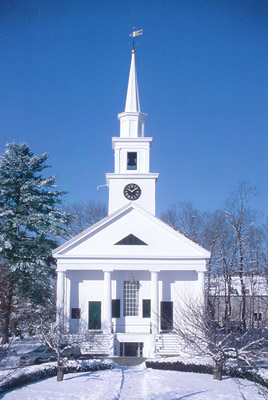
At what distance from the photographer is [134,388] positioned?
17.6 meters

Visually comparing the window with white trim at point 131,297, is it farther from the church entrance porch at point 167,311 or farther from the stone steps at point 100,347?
the stone steps at point 100,347

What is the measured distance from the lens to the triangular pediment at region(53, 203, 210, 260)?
27.8 meters

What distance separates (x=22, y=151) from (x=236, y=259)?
2157 centimetres

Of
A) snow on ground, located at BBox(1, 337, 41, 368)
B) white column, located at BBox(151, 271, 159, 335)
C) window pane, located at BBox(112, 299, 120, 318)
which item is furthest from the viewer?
window pane, located at BBox(112, 299, 120, 318)

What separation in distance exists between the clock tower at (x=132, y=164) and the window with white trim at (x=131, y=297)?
5652mm

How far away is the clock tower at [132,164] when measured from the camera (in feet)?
106

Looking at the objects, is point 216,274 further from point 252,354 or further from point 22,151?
point 252,354

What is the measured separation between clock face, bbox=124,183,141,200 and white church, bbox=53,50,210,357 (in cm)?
321

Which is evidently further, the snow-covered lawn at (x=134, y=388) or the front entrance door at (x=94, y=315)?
the front entrance door at (x=94, y=315)

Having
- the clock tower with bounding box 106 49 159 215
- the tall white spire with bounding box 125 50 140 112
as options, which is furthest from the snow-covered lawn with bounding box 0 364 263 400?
the tall white spire with bounding box 125 50 140 112

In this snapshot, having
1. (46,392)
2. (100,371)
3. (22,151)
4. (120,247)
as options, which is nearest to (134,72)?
(22,151)

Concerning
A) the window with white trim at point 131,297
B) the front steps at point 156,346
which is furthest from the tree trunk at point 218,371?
the window with white trim at point 131,297

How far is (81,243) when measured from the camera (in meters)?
28.2

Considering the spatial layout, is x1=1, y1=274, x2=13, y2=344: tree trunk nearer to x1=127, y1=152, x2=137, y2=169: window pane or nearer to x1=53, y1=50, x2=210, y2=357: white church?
x1=53, y1=50, x2=210, y2=357: white church
